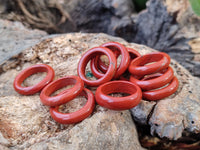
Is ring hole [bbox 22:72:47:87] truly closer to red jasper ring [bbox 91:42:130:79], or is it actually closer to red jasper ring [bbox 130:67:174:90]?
red jasper ring [bbox 91:42:130:79]

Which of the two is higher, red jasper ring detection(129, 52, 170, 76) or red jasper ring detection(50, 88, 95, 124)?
red jasper ring detection(50, 88, 95, 124)

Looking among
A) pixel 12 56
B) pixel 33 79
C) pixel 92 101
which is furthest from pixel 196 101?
pixel 12 56

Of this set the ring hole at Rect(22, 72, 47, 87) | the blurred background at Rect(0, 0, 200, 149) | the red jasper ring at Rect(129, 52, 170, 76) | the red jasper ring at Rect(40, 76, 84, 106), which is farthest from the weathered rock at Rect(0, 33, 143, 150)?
the red jasper ring at Rect(129, 52, 170, 76)

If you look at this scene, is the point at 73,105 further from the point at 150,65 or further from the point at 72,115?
the point at 150,65

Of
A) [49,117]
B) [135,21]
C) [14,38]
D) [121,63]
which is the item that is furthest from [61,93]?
[135,21]

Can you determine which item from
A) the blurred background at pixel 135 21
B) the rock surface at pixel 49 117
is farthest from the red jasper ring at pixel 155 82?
the blurred background at pixel 135 21

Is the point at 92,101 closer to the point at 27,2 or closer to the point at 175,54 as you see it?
the point at 175,54

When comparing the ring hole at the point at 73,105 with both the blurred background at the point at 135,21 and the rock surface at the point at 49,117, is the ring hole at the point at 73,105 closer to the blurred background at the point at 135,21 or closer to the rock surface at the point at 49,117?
the rock surface at the point at 49,117
